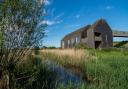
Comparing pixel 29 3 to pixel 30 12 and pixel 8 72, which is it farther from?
pixel 8 72

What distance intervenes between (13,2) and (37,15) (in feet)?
4.43

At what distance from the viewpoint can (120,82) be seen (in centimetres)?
788

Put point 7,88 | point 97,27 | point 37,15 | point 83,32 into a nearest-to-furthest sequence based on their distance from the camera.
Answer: point 7,88
point 37,15
point 97,27
point 83,32

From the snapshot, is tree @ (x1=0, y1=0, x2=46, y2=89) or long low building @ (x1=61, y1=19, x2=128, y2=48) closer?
tree @ (x1=0, y1=0, x2=46, y2=89)

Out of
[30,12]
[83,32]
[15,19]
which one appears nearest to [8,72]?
[15,19]

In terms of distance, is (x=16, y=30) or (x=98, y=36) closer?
(x=16, y=30)

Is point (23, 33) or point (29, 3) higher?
point (29, 3)

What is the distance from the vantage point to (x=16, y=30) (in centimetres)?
846

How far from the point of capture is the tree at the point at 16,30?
26.7 ft

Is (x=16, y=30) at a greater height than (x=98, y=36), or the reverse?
(x=98, y=36)

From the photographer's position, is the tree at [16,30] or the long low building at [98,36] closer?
the tree at [16,30]

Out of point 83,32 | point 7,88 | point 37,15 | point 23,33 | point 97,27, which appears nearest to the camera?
point 7,88

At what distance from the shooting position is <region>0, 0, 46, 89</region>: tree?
8.14m

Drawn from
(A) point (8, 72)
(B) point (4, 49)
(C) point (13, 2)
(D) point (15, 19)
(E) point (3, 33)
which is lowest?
(A) point (8, 72)
